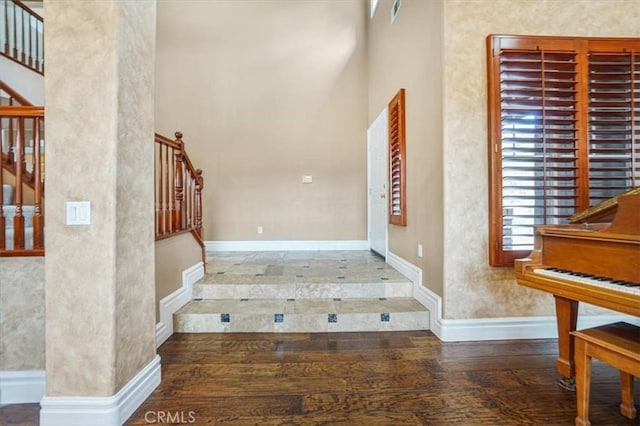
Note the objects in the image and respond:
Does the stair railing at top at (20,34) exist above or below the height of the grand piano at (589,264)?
above

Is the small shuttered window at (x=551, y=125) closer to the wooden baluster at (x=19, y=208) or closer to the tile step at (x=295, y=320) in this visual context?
the tile step at (x=295, y=320)

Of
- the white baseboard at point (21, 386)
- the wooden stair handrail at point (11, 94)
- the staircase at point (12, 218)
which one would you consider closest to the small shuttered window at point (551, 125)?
the white baseboard at point (21, 386)

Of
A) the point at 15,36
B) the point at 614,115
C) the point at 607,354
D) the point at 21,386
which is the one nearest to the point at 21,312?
the point at 21,386

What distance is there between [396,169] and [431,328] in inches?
75.2

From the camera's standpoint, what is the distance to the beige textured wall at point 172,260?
2533 millimetres

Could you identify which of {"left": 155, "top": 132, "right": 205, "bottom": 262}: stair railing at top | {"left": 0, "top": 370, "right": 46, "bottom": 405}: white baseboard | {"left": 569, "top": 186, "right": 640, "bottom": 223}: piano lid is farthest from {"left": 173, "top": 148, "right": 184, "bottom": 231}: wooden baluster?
{"left": 569, "top": 186, "right": 640, "bottom": 223}: piano lid

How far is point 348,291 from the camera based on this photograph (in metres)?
3.20

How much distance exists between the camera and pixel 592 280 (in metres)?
1.53

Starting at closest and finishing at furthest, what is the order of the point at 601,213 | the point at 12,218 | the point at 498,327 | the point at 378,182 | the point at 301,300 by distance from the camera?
the point at 601,213
the point at 498,327
the point at 12,218
the point at 301,300
the point at 378,182

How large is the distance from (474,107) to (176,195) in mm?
2824

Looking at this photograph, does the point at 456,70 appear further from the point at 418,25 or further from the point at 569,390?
the point at 569,390

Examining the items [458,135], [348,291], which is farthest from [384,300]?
[458,135]

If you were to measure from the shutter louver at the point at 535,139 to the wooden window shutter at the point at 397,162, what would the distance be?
1206 millimetres

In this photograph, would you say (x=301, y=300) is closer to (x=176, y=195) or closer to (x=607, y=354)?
(x=176, y=195)
